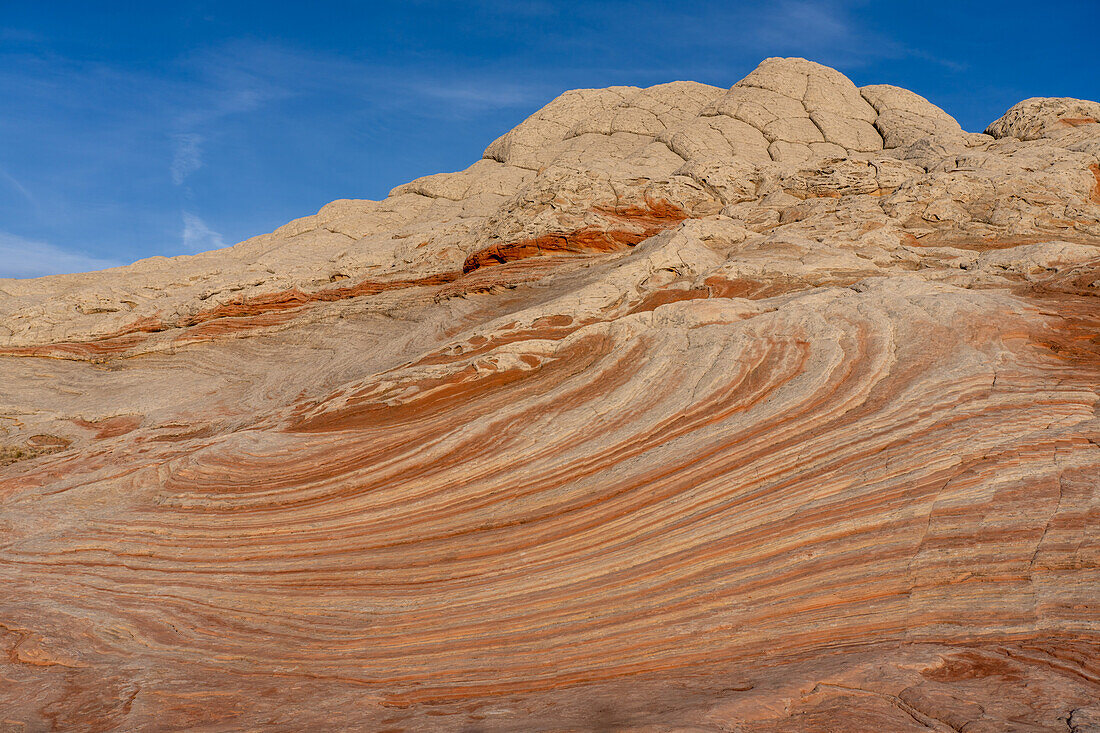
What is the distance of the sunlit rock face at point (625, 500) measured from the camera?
236 inches

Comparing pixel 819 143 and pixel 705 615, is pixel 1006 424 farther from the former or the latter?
pixel 819 143

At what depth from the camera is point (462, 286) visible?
22.4 m

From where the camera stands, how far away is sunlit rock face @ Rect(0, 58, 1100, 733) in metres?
6.00

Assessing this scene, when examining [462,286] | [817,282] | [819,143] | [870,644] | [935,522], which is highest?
[819,143]

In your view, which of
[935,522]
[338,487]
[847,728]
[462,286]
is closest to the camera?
[847,728]

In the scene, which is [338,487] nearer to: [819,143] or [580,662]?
[580,662]

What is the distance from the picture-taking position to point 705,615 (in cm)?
723

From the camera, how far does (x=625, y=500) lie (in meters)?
9.40

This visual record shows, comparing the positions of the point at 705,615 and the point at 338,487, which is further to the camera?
the point at 338,487

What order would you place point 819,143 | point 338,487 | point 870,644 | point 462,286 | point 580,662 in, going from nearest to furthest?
point 870,644 → point 580,662 → point 338,487 → point 462,286 → point 819,143

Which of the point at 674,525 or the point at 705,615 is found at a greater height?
the point at 674,525

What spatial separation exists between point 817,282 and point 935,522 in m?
10.1

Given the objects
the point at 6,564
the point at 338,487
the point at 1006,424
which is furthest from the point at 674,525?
the point at 6,564

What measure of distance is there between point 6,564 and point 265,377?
10911mm
